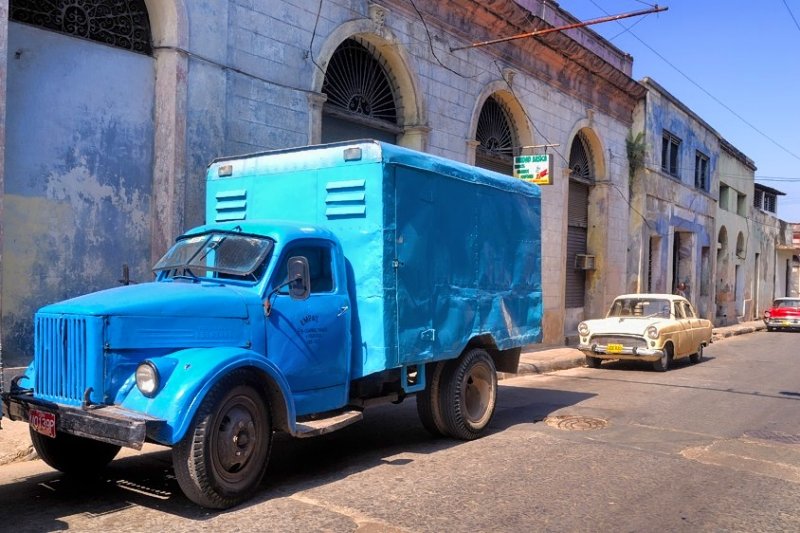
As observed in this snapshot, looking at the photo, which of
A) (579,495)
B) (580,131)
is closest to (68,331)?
(579,495)

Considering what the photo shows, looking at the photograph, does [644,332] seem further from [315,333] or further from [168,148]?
[315,333]

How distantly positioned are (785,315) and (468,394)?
26082mm

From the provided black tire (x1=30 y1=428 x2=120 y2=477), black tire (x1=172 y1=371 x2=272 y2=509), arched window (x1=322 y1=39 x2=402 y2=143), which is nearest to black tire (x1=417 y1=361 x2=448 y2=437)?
black tire (x1=172 y1=371 x2=272 y2=509)

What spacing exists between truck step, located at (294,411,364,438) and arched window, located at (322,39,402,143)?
7.22 m

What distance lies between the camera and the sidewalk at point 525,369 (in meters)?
6.44

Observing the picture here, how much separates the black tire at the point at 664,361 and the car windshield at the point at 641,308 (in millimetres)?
801

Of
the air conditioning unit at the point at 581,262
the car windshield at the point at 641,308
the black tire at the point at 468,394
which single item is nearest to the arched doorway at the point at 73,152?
the black tire at the point at 468,394

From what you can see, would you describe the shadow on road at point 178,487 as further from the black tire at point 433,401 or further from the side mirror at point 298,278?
the side mirror at point 298,278

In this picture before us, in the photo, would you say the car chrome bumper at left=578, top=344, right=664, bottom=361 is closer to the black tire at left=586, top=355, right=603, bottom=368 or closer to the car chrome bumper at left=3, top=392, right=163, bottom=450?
the black tire at left=586, top=355, right=603, bottom=368

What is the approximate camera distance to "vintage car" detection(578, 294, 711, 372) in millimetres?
13938

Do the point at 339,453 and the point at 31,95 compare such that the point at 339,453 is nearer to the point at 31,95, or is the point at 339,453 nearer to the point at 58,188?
the point at 58,188

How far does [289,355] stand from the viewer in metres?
5.82

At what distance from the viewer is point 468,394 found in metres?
7.95

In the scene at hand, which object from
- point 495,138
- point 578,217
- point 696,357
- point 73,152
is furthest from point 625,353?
point 73,152
